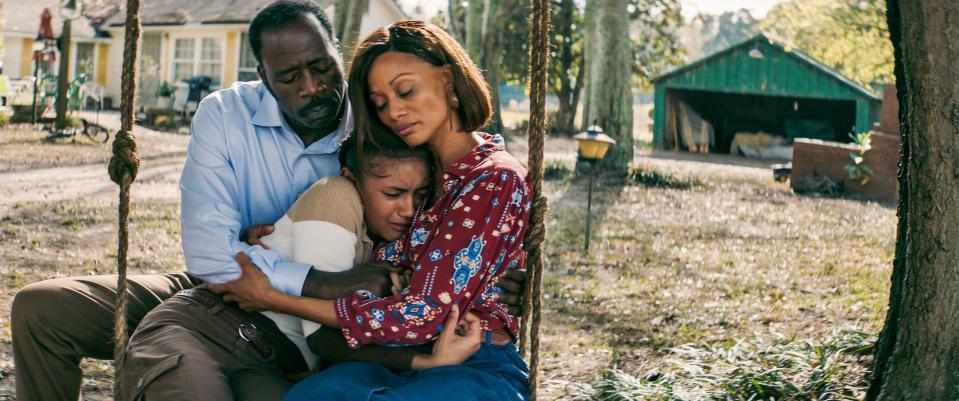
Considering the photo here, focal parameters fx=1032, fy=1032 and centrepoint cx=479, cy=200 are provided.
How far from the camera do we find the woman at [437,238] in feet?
8.86

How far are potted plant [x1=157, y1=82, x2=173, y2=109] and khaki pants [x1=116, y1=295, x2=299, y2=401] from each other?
26402 millimetres

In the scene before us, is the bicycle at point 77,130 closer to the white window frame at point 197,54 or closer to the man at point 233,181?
the white window frame at point 197,54

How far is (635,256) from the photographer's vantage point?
8.96 m

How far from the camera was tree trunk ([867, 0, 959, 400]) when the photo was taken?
367cm

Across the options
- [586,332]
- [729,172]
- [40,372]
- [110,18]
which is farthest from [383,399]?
[110,18]

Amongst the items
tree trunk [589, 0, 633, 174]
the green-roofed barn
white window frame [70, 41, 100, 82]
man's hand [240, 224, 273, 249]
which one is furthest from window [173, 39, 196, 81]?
man's hand [240, 224, 273, 249]

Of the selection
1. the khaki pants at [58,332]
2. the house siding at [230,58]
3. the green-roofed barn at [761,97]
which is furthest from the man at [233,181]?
the house siding at [230,58]

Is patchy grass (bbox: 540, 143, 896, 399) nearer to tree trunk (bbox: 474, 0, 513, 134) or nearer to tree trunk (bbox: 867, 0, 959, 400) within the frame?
tree trunk (bbox: 867, 0, 959, 400)

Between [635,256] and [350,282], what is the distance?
634cm

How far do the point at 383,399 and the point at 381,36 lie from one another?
1053mm

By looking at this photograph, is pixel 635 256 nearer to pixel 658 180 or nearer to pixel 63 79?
pixel 658 180

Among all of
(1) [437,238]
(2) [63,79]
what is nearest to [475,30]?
(2) [63,79]

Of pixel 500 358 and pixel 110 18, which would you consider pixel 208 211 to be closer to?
pixel 500 358

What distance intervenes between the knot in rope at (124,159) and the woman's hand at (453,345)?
100 cm
